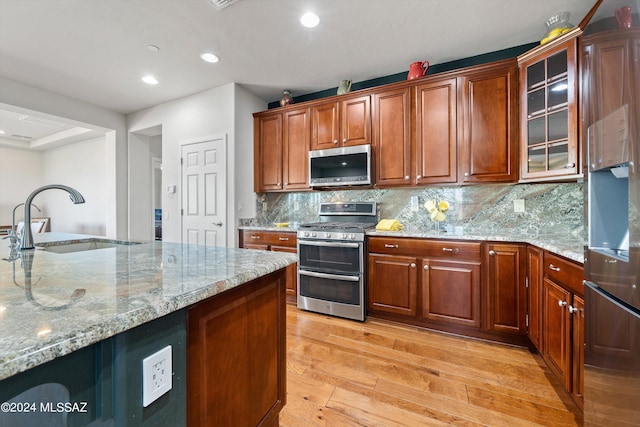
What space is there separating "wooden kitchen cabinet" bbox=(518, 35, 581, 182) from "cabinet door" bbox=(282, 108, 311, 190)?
2153 millimetres

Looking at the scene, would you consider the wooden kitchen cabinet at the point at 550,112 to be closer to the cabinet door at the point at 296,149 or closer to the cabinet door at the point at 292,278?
the cabinet door at the point at 296,149

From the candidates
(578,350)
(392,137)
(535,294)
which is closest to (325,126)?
(392,137)

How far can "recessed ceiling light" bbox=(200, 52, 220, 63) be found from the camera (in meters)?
2.63

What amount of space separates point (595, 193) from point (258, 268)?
136cm

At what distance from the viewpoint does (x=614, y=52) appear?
0.91 metres

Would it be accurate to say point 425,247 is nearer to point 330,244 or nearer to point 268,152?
point 330,244

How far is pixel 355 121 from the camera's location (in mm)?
2959

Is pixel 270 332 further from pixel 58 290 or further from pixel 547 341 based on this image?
pixel 547 341

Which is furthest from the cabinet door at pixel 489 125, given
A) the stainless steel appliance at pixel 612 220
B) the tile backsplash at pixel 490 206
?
the stainless steel appliance at pixel 612 220

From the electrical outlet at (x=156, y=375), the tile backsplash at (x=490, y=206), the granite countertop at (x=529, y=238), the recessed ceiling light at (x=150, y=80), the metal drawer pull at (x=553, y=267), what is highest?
the recessed ceiling light at (x=150, y=80)

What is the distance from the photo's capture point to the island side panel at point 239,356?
0.80 m

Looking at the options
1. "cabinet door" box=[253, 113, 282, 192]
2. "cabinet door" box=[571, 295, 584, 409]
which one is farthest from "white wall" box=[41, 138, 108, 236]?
"cabinet door" box=[571, 295, 584, 409]

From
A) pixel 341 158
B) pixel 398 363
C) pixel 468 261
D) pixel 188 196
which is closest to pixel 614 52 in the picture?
pixel 468 261

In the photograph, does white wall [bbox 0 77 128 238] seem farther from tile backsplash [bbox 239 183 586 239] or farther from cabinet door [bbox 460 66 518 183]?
cabinet door [bbox 460 66 518 183]
